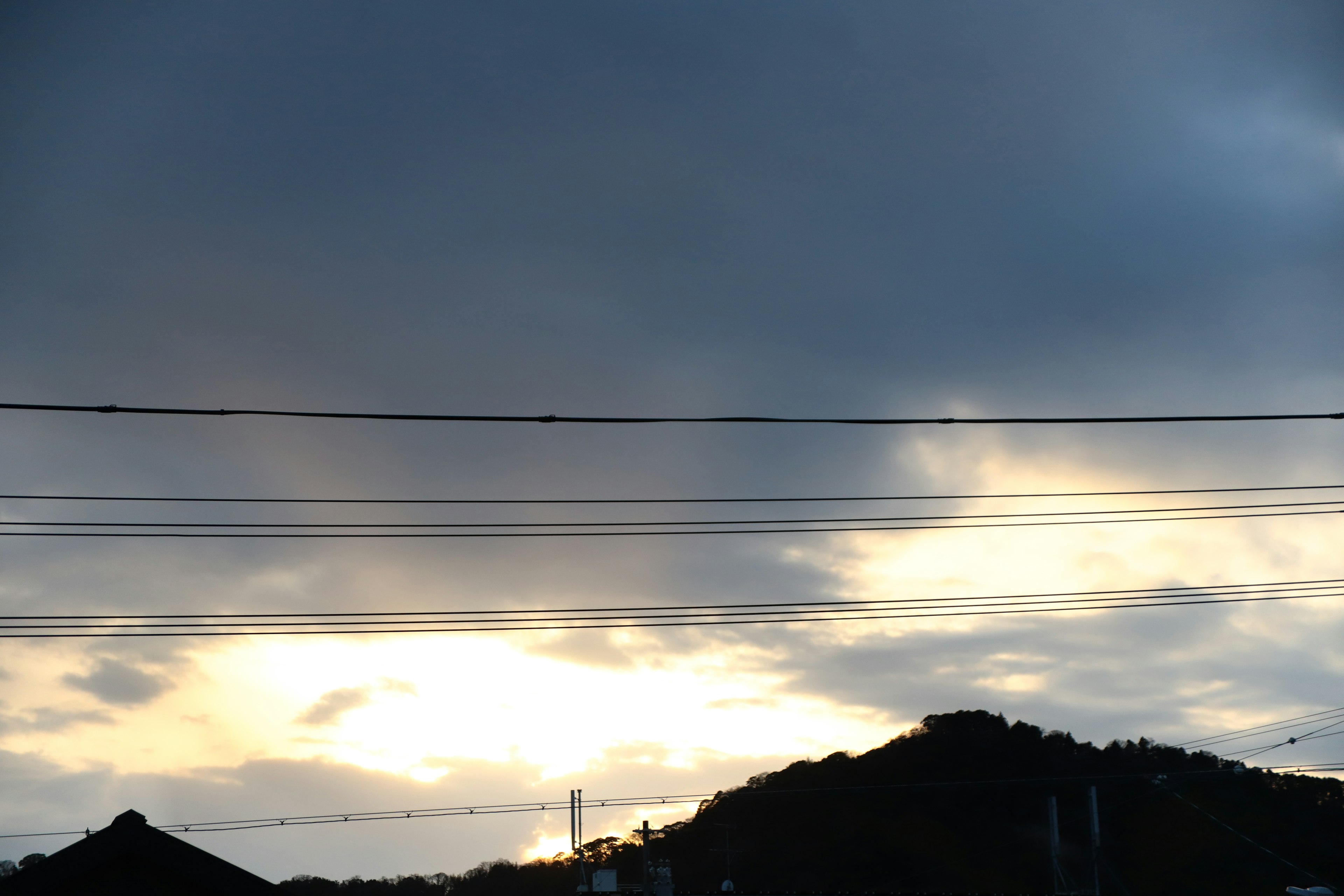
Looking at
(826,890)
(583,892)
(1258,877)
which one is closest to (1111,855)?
(1258,877)

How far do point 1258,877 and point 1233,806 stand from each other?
22.2 ft

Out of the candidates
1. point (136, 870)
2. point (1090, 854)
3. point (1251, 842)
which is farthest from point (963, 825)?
point (136, 870)

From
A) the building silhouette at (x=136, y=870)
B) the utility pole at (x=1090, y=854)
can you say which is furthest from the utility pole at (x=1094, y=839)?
the building silhouette at (x=136, y=870)

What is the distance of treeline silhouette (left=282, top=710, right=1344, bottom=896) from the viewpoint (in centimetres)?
10150

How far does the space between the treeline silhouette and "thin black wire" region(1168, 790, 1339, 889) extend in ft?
0.93

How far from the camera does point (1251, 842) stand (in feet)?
311

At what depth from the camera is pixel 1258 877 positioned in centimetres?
9256

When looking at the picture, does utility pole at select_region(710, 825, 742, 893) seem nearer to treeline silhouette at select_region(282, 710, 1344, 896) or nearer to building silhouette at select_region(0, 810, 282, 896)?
treeline silhouette at select_region(282, 710, 1344, 896)

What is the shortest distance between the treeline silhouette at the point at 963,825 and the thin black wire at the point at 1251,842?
28cm

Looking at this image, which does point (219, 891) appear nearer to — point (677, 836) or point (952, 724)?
point (677, 836)

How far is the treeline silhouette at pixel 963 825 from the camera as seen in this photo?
101500 mm

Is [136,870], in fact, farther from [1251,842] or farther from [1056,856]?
[1251,842]

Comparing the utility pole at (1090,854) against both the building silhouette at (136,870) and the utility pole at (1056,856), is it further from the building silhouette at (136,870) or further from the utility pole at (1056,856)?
the building silhouette at (136,870)

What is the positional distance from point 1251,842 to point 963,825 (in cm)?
4063
